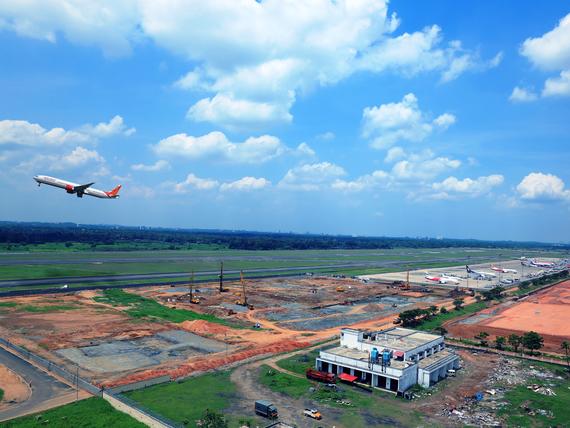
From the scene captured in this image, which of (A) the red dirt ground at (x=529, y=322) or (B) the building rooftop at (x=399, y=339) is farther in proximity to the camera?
(A) the red dirt ground at (x=529, y=322)

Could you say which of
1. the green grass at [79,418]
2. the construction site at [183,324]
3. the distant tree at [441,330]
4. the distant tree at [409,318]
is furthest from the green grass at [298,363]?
the distant tree at [441,330]

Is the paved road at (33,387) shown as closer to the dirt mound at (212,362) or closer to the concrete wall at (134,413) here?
the dirt mound at (212,362)

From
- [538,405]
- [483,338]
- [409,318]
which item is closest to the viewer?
[538,405]

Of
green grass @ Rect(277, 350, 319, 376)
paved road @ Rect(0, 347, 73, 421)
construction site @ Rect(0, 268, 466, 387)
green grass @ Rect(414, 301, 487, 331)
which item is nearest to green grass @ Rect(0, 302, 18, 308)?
construction site @ Rect(0, 268, 466, 387)

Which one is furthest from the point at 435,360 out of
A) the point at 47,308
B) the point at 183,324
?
the point at 47,308

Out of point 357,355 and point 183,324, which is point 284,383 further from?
point 183,324

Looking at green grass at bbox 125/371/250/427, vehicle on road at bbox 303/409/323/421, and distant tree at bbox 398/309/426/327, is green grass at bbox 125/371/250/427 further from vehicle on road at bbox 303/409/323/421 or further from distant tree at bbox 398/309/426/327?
distant tree at bbox 398/309/426/327

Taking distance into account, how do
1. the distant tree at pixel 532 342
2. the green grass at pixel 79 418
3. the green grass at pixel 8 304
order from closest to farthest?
1. the green grass at pixel 79 418
2. the distant tree at pixel 532 342
3. the green grass at pixel 8 304

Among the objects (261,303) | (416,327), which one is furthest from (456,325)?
(261,303)
